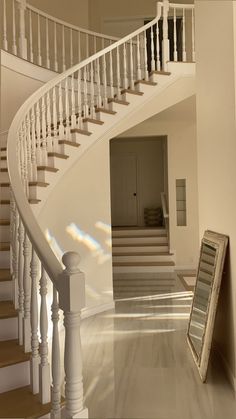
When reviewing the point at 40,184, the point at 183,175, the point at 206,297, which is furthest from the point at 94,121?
the point at 183,175

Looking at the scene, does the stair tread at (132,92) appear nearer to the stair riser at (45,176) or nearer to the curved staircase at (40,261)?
the curved staircase at (40,261)

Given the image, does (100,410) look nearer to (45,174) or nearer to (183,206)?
(45,174)

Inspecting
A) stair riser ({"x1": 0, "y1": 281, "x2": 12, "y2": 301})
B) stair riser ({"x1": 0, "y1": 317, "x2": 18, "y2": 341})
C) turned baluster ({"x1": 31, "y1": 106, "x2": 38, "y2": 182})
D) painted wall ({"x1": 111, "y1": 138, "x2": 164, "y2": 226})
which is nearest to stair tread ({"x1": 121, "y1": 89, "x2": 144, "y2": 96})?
turned baluster ({"x1": 31, "y1": 106, "x2": 38, "y2": 182})

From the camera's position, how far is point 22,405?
7.62 feet

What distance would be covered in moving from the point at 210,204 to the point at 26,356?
232 cm

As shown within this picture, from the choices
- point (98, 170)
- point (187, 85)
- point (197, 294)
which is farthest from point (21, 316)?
point (187, 85)

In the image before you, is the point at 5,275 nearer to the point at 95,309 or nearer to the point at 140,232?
the point at 95,309

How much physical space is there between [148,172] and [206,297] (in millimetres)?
8323

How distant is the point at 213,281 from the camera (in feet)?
11.6

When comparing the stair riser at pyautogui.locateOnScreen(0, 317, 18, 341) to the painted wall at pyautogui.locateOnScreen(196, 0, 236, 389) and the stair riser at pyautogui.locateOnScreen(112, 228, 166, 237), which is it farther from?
the stair riser at pyautogui.locateOnScreen(112, 228, 166, 237)

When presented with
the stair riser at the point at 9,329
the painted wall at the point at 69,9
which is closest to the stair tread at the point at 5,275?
the stair riser at the point at 9,329

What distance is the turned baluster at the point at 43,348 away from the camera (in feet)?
7.48

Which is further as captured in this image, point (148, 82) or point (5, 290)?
point (148, 82)

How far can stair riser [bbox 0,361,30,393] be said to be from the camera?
250 cm
